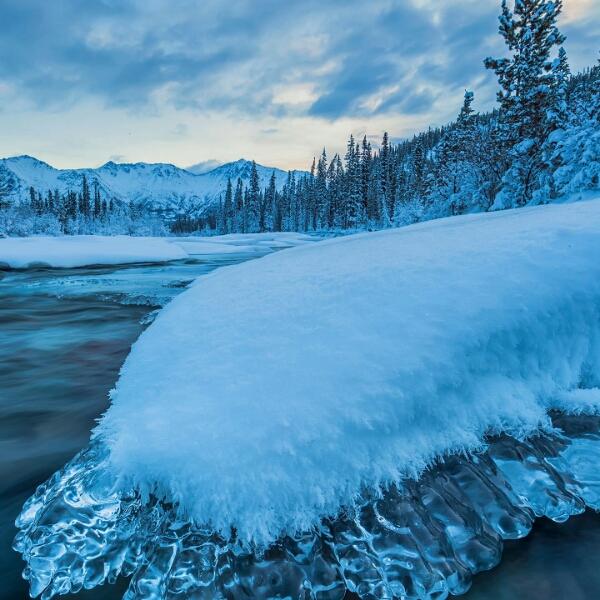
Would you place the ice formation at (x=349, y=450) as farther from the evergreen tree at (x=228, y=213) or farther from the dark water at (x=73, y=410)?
the evergreen tree at (x=228, y=213)

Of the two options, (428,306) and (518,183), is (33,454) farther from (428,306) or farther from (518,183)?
(518,183)

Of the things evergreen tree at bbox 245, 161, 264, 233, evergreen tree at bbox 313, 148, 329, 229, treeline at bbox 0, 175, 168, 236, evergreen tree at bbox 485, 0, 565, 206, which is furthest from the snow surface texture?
evergreen tree at bbox 245, 161, 264, 233

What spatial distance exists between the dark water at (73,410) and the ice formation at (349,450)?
5cm

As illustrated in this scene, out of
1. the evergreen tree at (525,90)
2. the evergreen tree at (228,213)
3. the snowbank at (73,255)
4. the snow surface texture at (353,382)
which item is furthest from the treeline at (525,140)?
the evergreen tree at (228,213)

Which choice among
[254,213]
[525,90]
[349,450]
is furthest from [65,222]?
[349,450]

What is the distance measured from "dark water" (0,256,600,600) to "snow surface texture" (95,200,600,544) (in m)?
0.28

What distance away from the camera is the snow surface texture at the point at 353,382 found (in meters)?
0.88

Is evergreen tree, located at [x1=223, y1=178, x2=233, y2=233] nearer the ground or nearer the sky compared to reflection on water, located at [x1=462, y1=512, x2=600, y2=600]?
nearer the sky

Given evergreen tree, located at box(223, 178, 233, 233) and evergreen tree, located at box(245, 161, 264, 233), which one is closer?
evergreen tree, located at box(245, 161, 264, 233)

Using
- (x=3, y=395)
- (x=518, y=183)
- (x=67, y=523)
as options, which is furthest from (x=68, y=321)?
(x=518, y=183)

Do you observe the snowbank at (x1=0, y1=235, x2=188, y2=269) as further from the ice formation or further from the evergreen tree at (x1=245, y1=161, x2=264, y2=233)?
the evergreen tree at (x1=245, y1=161, x2=264, y2=233)

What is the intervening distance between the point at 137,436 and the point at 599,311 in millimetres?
1616

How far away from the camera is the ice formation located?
2.76 ft

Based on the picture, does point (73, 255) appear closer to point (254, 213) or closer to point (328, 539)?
point (328, 539)
